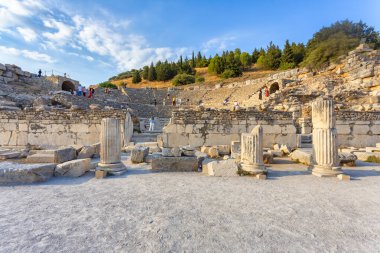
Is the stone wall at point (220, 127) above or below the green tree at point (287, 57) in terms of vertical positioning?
below

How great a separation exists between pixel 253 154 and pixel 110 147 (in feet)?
14.5

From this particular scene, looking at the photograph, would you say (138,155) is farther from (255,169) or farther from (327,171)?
(327,171)

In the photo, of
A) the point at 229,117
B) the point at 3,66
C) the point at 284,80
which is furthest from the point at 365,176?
the point at 3,66

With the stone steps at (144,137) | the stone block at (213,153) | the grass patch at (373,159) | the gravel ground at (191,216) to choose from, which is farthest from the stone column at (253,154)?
the stone steps at (144,137)

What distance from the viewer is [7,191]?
4.61m

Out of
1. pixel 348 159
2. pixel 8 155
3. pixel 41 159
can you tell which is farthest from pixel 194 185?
pixel 8 155

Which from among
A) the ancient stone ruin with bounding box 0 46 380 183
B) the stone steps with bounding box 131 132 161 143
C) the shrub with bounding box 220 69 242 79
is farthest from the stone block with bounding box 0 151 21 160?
the shrub with bounding box 220 69 242 79

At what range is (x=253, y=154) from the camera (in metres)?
6.33

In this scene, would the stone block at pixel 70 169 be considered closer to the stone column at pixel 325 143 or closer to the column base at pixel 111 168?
the column base at pixel 111 168

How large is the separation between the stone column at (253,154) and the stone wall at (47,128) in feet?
27.6

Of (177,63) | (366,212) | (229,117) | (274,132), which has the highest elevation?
(177,63)

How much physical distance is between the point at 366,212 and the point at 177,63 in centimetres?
7231

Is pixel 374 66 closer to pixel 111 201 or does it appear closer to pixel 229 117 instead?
pixel 229 117

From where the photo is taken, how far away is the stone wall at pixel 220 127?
11.0m
